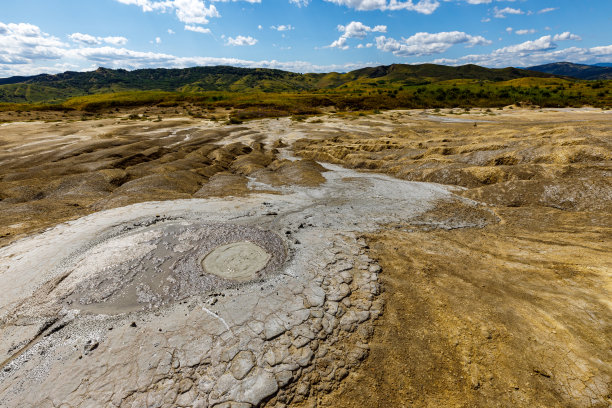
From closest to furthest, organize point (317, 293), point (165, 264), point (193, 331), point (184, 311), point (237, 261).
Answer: point (193, 331) < point (184, 311) < point (317, 293) < point (165, 264) < point (237, 261)

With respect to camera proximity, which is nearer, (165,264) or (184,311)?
(184,311)

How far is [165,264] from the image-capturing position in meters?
10.3

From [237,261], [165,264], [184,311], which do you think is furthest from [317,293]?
[165,264]

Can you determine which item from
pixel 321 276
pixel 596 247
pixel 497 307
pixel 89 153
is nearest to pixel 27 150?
pixel 89 153

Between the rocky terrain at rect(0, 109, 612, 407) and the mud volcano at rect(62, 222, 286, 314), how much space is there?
77 millimetres

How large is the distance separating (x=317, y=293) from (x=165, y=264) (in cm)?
600

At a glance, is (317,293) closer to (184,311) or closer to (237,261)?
(237,261)

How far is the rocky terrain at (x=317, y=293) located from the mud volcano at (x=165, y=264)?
0.25ft

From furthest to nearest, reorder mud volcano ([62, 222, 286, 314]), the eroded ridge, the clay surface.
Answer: the clay surface, mud volcano ([62, 222, 286, 314]), the eroded ridge

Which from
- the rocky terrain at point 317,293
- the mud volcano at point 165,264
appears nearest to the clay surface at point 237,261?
the mud volcano at point 165,264

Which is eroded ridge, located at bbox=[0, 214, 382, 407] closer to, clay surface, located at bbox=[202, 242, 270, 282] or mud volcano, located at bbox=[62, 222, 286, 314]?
mud volcano, located at bbox=[62, 222, 286, 314]

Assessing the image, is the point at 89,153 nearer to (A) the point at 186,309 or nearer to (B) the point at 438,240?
(A) the point at 186,309

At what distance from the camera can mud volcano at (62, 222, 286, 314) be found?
875cm

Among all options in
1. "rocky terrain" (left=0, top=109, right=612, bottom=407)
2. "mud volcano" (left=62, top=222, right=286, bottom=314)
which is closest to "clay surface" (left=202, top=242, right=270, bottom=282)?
"mud volcano" (left=62, top=222, right=286, bottom=314)
